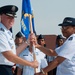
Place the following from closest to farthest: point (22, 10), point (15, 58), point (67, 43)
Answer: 1. point (15, 58)
2. point (67, 43)
3. point (22, 10)

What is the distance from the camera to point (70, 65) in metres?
5.03

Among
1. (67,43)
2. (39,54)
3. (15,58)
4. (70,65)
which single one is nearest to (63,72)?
(70,65)

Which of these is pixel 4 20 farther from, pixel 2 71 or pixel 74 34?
pixel 74 34

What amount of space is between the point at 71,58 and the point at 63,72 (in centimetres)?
34

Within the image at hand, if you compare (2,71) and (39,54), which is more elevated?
(2,71)

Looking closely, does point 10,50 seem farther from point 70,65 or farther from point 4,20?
point 70,65

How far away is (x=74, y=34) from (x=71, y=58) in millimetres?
423

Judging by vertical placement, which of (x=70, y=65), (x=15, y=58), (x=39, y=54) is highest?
(x=15, y=58)

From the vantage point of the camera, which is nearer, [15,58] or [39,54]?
[15,58]

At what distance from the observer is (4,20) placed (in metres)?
4.44

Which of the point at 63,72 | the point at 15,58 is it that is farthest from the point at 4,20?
the point at 63,72

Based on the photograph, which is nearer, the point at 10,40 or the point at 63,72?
the point at 10,40

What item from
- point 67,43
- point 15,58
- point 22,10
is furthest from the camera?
point 22,10

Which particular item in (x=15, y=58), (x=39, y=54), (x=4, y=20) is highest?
(x=4, y=20)
